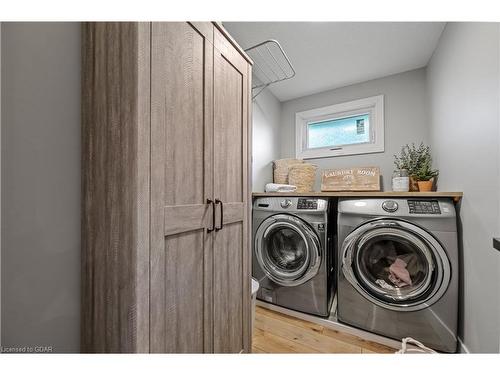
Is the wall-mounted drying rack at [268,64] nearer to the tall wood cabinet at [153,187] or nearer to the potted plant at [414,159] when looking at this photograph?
the tall wood cabinet at [153,187]

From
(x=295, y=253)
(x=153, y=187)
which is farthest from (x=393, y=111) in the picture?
(x=153, y=187)

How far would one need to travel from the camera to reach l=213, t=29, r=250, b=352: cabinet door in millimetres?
962

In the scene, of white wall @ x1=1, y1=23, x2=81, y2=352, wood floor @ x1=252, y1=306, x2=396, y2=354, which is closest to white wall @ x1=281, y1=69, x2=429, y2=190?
wood floor @ x1=252, y1=306, x2=396, y2=354

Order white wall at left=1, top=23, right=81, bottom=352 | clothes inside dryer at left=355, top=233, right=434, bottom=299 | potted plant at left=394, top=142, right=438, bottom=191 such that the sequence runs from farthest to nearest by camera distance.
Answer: potted plant at left=394, top=142, right=438, bottom=191 < clothes inside dryer at left=355, top=233, right=434, bottom=299 < white wall at left=1, top=23, right=81, bottom=352

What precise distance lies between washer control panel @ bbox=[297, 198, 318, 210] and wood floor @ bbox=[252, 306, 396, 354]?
2.94 feet

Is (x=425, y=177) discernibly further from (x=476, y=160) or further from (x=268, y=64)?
(x=268, y=64)

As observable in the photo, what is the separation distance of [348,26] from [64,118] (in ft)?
6.18

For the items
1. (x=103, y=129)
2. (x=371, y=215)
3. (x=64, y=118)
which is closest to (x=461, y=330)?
(x=371, y=215)

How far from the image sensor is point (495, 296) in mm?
1050

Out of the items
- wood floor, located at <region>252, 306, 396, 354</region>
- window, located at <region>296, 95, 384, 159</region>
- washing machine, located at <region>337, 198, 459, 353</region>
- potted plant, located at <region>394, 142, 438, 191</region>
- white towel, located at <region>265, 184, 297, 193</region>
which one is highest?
window, located at <region>296, 95, 384, 159</region>

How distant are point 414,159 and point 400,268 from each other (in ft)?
3.49

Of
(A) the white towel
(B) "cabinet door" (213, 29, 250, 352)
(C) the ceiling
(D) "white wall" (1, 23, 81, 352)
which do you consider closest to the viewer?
(D) "white wall" (1, 23, 81, 352)

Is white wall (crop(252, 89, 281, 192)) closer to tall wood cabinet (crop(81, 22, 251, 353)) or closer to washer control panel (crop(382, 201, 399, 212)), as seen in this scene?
washer control panel (crop(382, 201, 399, 212))
